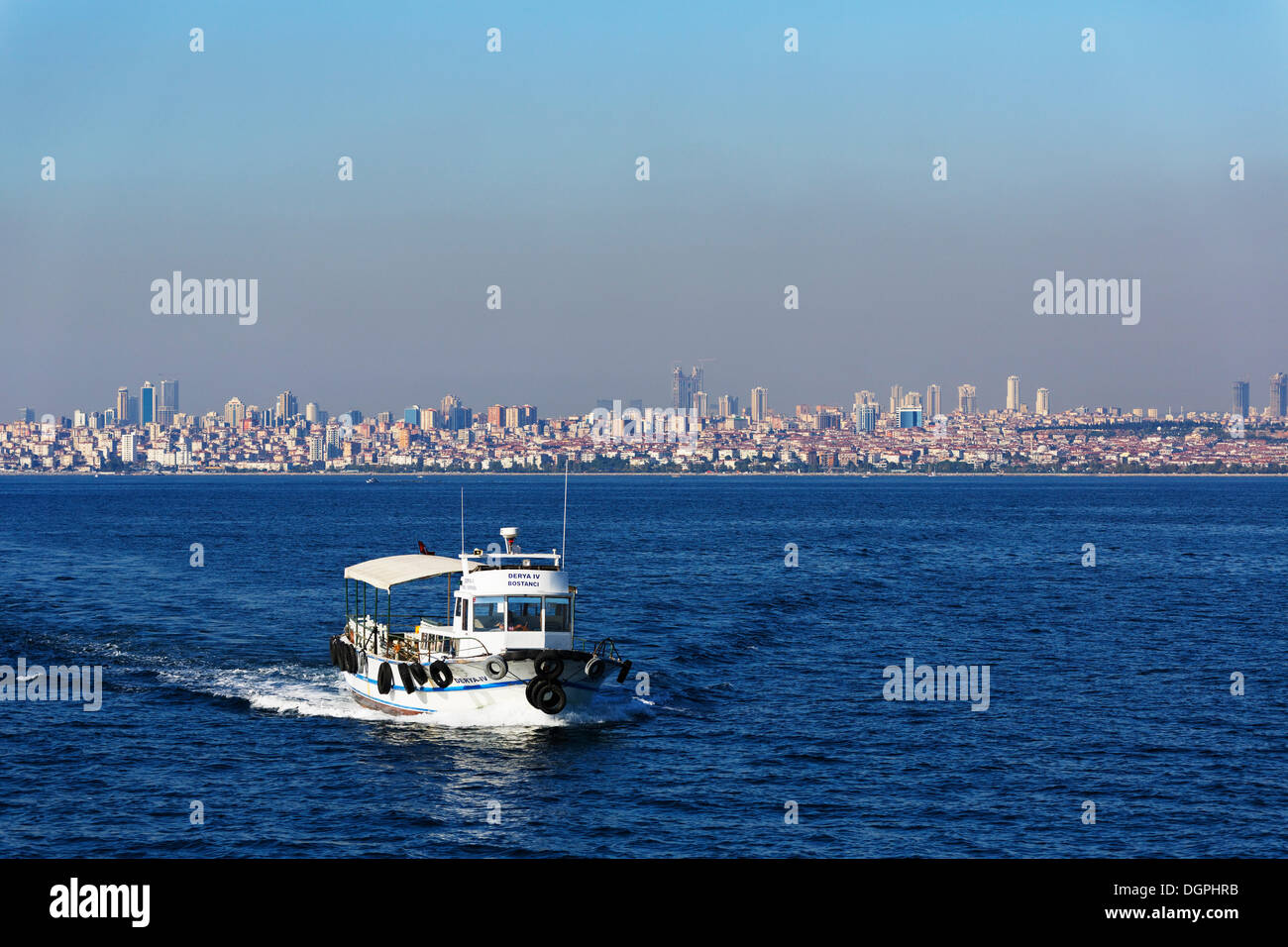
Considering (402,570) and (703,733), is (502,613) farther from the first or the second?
(703,733)

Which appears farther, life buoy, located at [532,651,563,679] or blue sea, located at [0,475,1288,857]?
life buoy, located at [532,651,563,679]

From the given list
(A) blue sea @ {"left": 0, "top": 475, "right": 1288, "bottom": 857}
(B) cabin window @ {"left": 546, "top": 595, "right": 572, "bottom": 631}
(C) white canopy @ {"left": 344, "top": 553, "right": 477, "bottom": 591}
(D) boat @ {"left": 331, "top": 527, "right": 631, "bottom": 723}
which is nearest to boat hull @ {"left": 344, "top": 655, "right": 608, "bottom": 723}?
(D) boat @ {"left": 331, "top": 527, "right": 631, "bottom": 723}

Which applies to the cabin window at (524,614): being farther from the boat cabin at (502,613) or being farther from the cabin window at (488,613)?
the cabin window at (488,613)

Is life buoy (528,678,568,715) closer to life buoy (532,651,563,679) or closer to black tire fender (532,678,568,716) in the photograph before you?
black tire fender (532,678,568,716)
